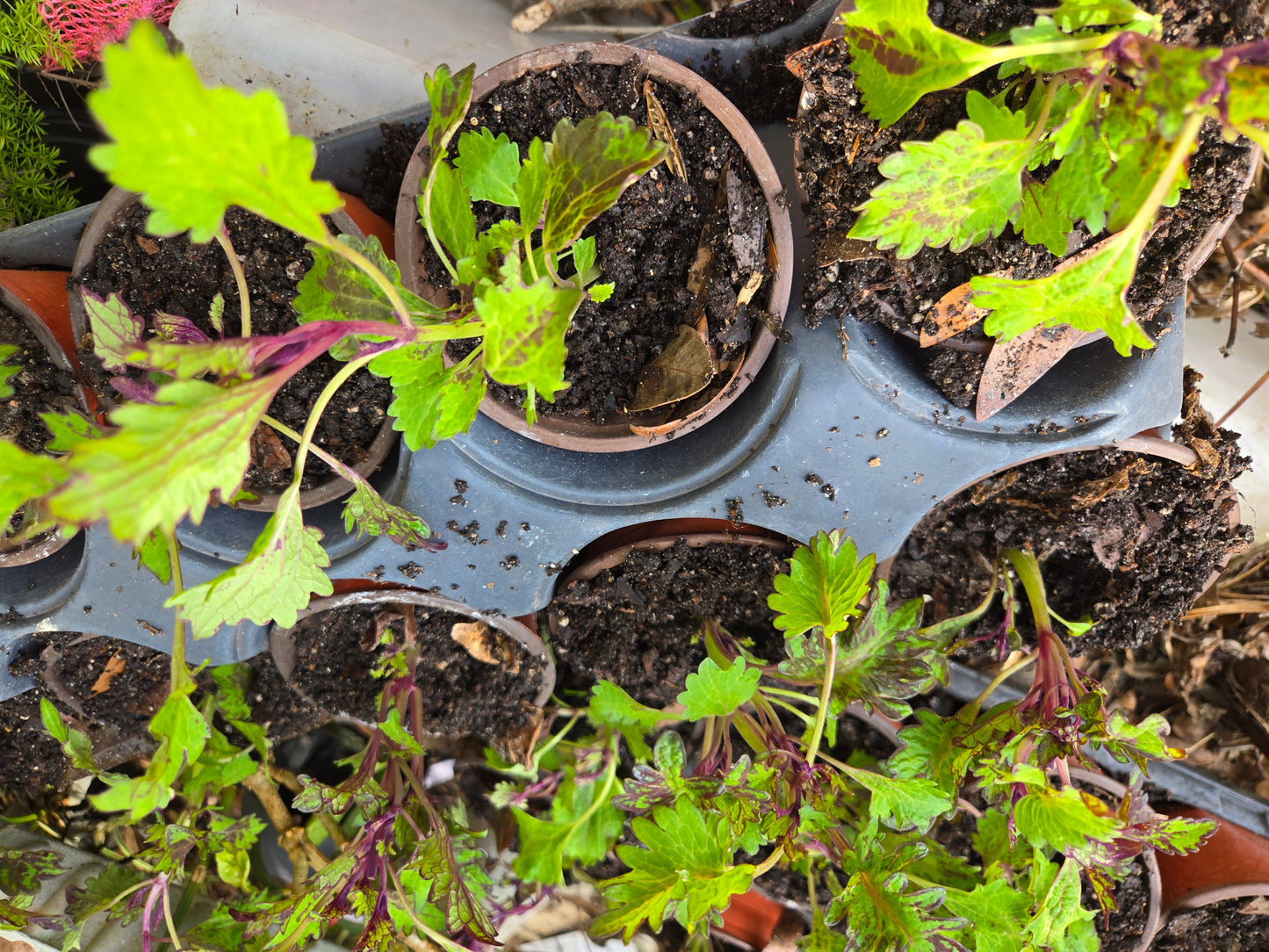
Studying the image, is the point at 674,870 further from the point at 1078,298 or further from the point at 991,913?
the point at 1078,298

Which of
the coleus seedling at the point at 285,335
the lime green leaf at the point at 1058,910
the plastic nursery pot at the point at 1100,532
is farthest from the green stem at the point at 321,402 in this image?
the lime green leaf at the point at 1058,910

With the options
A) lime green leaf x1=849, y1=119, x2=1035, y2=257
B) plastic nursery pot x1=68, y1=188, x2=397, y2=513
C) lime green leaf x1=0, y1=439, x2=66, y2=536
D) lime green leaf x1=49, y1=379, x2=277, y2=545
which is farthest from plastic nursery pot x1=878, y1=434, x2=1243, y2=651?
lime green leaf x1=0, y1=439, x2=66, y2=536

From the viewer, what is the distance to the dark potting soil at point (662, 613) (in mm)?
1231

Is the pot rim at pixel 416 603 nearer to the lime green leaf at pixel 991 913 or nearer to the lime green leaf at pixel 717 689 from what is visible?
the lime green leaf at pixel 717 689

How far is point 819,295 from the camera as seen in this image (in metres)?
0.98

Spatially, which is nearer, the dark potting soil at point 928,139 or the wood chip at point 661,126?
the dark potting soil at point 928,139

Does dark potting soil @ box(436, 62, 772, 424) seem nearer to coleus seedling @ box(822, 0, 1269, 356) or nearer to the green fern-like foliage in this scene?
coleus seedling @ box(822, 0, 1269, 356)

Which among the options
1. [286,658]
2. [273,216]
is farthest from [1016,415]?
[286,658]

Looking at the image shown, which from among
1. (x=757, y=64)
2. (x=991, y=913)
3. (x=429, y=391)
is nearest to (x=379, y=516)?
(x=429, y=391)

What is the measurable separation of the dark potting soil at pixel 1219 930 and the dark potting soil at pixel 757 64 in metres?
1.60

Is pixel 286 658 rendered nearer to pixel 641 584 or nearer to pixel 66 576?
pixel 66 576

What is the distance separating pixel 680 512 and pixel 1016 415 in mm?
472

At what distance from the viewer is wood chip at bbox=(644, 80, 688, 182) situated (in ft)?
3.10

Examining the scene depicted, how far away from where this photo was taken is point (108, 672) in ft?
4.42
